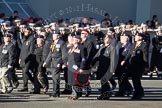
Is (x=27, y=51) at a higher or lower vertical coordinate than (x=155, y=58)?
higher

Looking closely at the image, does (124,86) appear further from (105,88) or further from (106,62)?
(106,62)

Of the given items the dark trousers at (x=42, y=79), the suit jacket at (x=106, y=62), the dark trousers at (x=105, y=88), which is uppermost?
the suit jacket at (x=106, y=62)

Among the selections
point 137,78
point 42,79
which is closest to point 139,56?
point 137,78

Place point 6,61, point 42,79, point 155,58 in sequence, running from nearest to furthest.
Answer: point 6,61 → point 42,79 → point 155,58

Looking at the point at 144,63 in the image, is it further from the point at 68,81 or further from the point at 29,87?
the point at 29,87

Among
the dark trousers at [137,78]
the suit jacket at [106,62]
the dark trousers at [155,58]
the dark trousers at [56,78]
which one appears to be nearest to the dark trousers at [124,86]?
the dark trousers at [137,78]

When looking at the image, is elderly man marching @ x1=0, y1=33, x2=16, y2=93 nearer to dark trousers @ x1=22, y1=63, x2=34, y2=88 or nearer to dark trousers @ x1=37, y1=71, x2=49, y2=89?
dark trousers @ x1=22, y1=63, x2=34, y2=88

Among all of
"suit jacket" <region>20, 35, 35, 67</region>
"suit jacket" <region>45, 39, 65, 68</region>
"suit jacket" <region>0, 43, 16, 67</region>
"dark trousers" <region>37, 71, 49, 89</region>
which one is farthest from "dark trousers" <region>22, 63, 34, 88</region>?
"suit jacket" <region>45, 39, 65, 68</region>

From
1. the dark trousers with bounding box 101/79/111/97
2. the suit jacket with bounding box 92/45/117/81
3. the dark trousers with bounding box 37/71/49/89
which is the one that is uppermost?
the suit jacket with bounding box 92/45/117/81

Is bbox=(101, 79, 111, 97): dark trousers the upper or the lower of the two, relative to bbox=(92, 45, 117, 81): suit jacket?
lower

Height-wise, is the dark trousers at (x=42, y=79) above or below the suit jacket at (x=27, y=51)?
below

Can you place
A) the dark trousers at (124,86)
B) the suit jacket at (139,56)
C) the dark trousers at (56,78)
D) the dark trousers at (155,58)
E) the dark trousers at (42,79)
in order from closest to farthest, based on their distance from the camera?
the dark trousers at (56,78)
the suit jacket at (139,56)
the dark trousers at (42,79)
the dark trousers at (124,86)
the dark trousers at (155,58)

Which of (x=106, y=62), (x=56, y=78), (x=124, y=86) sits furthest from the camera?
(x=124, y=86)

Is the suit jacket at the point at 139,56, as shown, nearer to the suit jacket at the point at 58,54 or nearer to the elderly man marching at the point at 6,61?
the suit jacket at the point at 58,54
